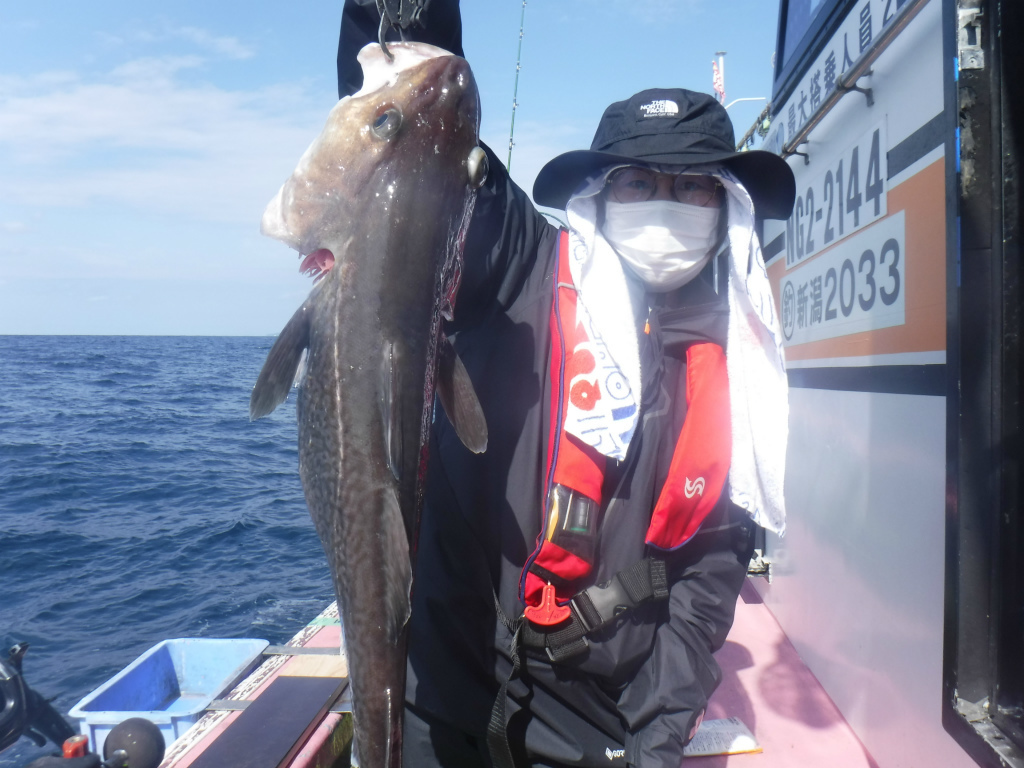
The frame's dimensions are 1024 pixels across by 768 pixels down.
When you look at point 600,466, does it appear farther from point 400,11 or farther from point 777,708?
point 777,708

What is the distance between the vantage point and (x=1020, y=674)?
1849 mm

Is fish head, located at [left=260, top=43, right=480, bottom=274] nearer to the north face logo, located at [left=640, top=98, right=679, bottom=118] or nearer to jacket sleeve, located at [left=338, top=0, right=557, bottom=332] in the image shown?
jacket sleeve, located at [left=338, top=0, right=557, bottom=332]

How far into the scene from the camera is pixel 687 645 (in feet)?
7.21

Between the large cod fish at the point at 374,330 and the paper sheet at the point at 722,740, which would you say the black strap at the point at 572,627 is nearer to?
the large cod fish at the point at 374,330

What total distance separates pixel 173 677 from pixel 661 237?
548 cm

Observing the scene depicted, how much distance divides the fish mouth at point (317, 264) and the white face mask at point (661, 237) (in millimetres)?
1114

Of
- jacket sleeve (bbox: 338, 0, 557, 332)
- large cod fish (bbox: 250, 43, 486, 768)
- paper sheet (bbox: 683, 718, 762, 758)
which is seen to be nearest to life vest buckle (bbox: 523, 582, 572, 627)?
large cod fish (bbox: 250, 43, 486, 768)

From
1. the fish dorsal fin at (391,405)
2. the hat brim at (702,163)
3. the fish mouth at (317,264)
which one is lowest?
the fish dorsal fin at (391,405)

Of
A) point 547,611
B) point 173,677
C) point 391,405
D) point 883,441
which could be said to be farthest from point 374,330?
point 173,677

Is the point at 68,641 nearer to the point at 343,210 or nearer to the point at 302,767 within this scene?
the point at 302,767

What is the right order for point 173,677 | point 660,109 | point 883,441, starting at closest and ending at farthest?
point 660,109
point 883,441
point 173,677

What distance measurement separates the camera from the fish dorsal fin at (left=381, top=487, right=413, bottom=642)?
1.51 meters

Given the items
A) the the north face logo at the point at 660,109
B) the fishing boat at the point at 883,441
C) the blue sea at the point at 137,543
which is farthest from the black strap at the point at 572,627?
the blue sea at the point at 137,543

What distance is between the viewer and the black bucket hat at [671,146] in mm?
2232
